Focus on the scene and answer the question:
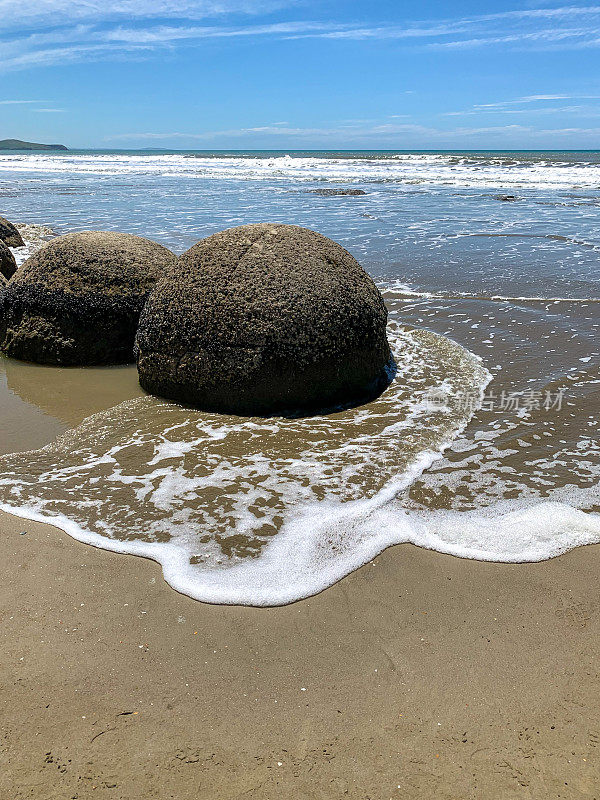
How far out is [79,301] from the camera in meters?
6.16

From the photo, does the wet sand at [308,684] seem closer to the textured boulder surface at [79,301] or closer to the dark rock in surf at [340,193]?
the textured boulder surface at [79,301]

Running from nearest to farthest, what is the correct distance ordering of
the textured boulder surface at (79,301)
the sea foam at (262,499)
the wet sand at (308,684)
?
the wet sand at (308,684), the sea foam at (262,499), the textured boulder surface at (79,301)

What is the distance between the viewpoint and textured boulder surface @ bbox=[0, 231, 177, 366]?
619cm

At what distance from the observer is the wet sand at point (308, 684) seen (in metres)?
2.11

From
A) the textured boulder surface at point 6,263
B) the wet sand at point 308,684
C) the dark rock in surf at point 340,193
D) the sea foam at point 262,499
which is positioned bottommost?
the wet sand at point 308,684

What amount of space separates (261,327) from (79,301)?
2.24 meters

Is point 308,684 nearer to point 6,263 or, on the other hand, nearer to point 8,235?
point 6,263

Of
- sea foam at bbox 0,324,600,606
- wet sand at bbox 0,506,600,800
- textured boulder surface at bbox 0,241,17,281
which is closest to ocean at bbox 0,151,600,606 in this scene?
sea foam at bbox 0,324,600,606

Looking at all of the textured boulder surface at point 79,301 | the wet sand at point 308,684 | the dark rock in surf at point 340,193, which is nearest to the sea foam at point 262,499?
the wet sand at point 308,684

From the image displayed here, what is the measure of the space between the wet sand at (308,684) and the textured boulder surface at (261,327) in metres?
2.03

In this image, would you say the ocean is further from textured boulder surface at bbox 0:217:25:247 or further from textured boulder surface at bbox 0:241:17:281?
textured boulder surface at bbox 0:217:25:247

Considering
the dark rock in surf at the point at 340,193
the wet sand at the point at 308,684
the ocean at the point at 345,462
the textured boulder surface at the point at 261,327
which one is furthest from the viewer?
the dark rock in surf at the point at 340,193

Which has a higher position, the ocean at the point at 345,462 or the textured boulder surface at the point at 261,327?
the textured boulder surface at the point at 261,327

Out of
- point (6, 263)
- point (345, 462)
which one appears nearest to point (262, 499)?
point (345, 462)
